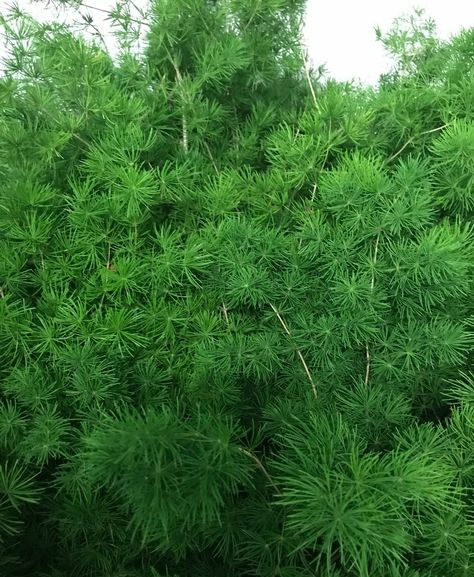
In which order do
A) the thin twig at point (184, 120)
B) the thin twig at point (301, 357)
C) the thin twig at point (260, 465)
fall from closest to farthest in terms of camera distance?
the thin twig at point (260, 465)
the thin twig at point (301, 357)
the thin twig at point (184, 120)

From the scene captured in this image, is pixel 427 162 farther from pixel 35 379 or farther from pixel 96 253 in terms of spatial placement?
pixel 35 379

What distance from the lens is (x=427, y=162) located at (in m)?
0.84

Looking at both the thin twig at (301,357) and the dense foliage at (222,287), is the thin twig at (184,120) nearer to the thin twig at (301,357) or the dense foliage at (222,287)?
the dense foliage at (222,287)

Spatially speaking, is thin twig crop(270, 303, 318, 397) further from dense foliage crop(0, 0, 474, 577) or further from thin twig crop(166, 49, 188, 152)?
thin twig crop(166, 49, 188, 152)

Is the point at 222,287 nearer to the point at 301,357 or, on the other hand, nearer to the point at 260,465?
the point at 301,357

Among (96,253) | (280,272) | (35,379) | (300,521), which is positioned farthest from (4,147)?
(300,521)

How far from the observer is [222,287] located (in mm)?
821

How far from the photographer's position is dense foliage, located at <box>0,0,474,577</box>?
2.33ft

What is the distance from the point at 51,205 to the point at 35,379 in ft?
0.95

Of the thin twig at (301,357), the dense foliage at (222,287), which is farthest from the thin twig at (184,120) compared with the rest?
the thin twig at (301,357)

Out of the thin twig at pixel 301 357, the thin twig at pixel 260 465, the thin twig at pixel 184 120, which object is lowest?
the thin twig at pixel 260 465

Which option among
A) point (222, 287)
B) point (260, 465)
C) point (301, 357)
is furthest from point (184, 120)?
point (260, 465)

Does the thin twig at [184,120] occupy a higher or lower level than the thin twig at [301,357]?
higher

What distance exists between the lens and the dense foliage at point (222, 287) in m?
0.71
